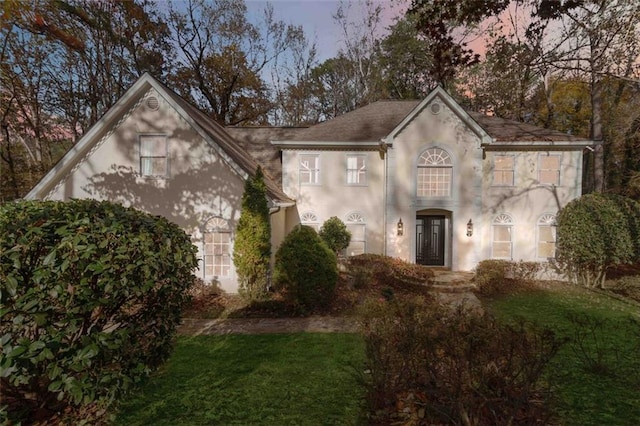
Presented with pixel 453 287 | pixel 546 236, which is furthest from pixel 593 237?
pixel 453 287

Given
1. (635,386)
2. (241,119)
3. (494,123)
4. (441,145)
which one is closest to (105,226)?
(635,386)

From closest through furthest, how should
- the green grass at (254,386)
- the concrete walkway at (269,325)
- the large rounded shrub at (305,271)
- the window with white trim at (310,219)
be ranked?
the green grass at (254,386) → the concrete walkway at (269,325) → the large rounded shrub at (305,271) → the window with white trim at (310,219)

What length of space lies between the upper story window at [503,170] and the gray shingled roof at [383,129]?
0.91 meters

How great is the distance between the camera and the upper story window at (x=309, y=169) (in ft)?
49.6

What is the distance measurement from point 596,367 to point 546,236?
11.1 meters

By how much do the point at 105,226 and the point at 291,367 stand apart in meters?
4.13

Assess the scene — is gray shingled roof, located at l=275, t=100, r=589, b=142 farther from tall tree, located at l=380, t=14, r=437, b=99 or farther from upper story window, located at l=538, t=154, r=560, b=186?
tall tree, located at l=380, t=14, r=437, b=99

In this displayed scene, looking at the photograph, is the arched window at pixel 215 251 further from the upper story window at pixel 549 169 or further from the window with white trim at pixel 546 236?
the upper story window at pixel 549 169

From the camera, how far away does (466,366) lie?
3697 mm

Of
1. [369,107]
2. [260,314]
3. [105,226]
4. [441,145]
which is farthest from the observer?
[369,107]

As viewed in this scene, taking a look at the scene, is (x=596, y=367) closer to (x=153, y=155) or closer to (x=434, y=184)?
(x=434, y=184)

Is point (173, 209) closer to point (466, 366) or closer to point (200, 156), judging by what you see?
point (200, 156)

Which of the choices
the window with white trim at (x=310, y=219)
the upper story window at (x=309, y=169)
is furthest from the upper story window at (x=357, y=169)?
the window with white trim at (x=310, y=219)

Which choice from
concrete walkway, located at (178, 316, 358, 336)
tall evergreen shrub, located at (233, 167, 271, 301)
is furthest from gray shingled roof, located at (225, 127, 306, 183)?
concrete walkway, located at (178, 316, 358, 336)
